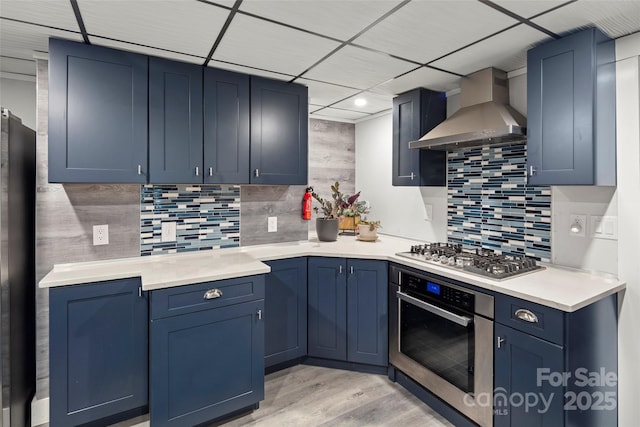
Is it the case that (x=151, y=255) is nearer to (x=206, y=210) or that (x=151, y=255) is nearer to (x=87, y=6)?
(x=206, y=210)

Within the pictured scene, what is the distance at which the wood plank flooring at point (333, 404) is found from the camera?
82.6 inches

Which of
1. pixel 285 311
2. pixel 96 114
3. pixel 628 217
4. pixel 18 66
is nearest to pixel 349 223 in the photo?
pixel 285 311

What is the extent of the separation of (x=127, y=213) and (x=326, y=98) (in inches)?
73.8

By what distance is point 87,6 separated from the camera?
5.27 feet

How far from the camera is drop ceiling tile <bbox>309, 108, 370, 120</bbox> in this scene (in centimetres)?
354

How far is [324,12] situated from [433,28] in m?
0.59

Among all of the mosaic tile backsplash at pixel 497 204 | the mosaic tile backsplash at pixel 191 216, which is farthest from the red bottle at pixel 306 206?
the mosaic tile backsplash at pixel 497 204

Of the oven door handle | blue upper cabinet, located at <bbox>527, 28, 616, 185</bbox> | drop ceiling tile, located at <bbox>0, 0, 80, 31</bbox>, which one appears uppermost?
drop ceiling tile, located at <bbox>0, 0, 80, 31</bbox>

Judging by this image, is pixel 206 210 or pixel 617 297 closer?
pixel 617 297

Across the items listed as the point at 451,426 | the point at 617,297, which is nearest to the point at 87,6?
the point at 451,426

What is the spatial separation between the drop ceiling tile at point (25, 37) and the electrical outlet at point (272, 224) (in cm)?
175

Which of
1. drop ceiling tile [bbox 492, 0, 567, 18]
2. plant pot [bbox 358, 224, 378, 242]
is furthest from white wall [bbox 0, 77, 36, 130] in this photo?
drop ceiling tile [bbox 492, 0, 567, 18]

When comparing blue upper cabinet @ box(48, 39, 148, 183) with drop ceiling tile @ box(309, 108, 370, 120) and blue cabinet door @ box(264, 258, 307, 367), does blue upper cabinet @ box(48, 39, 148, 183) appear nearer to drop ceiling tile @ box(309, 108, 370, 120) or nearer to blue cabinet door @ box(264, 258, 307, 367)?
blue cabinet door @ box(264, 258, 307, 367)

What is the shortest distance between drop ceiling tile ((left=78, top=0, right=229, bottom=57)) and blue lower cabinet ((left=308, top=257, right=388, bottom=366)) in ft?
5.50
